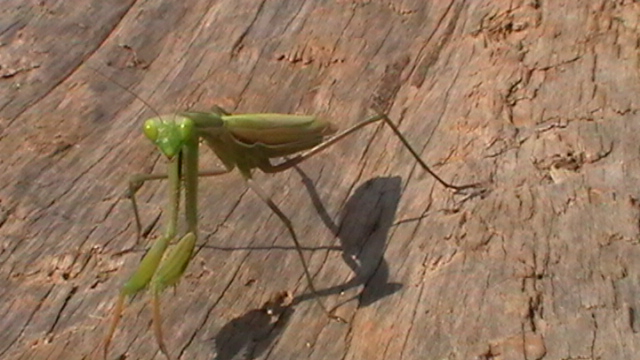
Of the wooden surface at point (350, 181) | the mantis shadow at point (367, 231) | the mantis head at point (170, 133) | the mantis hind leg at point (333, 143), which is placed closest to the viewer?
the wooden surface at point (350, 181)

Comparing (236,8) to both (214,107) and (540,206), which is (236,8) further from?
(540,206)

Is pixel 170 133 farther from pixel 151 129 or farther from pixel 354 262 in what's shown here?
pixel 354 262

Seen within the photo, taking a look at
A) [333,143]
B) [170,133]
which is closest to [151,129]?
[170,133]

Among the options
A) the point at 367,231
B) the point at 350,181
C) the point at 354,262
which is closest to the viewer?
the point at 354,262

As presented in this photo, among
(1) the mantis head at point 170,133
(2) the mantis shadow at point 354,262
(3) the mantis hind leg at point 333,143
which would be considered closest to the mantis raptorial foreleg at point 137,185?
(1) the mantis head at point 170,133

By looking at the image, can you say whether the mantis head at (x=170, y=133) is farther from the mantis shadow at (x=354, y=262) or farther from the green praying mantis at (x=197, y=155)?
the mantis shadow at (x=354, y=262)

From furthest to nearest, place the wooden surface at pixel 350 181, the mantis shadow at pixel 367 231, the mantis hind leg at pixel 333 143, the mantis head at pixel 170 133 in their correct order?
the mantis hind leg at pixel 333 143 < the mantis head at pixel 170 133 < the mantis shadow at pixel 367 231 < the wooden surface at pixel 350 181
